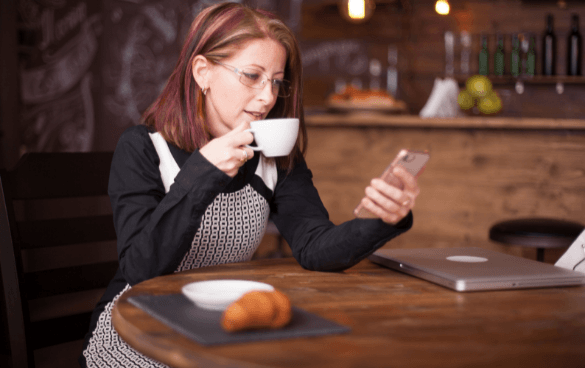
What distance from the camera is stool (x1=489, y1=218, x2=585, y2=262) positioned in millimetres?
2178

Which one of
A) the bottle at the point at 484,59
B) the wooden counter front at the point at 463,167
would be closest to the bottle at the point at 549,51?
the bottle at the point at 484,59

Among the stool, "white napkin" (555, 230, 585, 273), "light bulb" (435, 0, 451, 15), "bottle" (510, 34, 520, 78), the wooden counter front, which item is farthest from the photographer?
"bottle" (510, 34, 520, 78)

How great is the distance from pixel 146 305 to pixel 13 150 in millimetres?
2201

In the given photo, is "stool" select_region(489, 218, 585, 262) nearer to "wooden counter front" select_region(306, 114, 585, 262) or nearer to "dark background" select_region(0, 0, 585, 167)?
"wooden counter front" select_region(306, 114, 585, 262)

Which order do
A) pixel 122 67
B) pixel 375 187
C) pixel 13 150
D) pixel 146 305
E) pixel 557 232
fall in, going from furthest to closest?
pixel 122 67 → pixel 13 150 → pixel 557 232 → pixel 375 187 → pixel 146 305

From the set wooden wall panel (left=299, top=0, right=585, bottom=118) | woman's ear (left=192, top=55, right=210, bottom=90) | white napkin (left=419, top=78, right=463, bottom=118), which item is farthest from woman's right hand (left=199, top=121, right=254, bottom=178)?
wooden wall panel (left=299, top=0, right=585, bottom=118)

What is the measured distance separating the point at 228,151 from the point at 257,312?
422mm

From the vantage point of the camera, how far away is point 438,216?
307cm

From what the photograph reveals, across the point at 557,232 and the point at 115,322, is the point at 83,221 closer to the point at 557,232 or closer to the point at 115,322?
the point at 115,322

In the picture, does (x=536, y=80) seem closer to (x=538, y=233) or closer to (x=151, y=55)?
(x=538, y=233)

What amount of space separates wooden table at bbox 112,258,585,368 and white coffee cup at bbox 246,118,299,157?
236 mm

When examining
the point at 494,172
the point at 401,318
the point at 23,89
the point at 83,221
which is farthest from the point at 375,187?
the point at 23,89

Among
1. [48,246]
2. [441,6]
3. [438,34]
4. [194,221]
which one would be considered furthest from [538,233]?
[438,34]

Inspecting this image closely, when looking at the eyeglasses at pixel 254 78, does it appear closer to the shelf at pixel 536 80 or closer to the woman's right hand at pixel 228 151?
the woman's right hand at pixel 228 151
